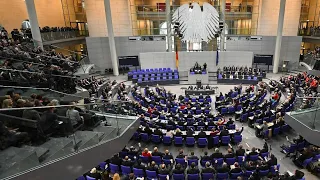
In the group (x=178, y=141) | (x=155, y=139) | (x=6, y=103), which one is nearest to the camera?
(x=6, y=103)

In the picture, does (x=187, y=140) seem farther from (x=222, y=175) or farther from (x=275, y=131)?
(x=275, y=131)

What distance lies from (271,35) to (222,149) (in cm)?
2250

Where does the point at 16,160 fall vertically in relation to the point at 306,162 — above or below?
above

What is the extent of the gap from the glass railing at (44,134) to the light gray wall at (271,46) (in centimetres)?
2459

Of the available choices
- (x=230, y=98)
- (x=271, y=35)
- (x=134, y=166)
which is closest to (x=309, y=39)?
(x=271, y=35)

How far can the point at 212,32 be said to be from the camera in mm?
13070

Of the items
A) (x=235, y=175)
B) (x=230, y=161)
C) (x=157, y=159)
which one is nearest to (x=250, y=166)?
(x=235, y=175)

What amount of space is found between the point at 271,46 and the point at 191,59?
9.87 meters

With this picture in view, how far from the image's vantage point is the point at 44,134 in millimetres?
5434

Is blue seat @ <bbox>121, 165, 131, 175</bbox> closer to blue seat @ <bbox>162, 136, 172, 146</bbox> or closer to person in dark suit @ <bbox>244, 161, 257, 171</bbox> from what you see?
blue seat @ <bbox>162, 136, 172, 146</bbox>

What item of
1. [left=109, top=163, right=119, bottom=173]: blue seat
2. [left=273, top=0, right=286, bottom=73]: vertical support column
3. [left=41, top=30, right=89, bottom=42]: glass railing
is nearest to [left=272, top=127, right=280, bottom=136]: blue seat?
[left=109, top=163, right=119, bottom=173]: blue seat

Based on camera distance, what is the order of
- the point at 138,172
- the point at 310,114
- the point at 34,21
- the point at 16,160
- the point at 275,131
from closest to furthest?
1. the point at 16,160
2. the point at 138,172
3. the point at 310,114
4. the point at 275,131
5. the point at 34,21

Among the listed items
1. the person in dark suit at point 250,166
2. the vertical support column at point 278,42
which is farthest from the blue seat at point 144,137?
the vertical support column at point 278,42

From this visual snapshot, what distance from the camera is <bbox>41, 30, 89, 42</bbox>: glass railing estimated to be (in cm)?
2019
